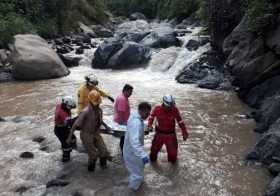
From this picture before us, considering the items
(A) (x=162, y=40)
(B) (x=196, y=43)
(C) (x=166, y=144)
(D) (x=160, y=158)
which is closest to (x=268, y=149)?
(C) (x=166, y=144)

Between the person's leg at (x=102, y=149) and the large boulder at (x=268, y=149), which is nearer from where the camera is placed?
the person's leg at (x=102, y=149)

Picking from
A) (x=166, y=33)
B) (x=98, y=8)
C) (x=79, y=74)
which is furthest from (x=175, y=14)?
(x=79, y=74)

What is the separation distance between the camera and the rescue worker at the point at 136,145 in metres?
6.78

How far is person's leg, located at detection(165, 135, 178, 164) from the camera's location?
8.39 metres

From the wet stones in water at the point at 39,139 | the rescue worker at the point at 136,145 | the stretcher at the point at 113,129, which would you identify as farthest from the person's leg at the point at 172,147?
the wet stones in water at the point at 39,139

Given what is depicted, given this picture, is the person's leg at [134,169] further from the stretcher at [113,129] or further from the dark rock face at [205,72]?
the dark rock face at [205,72]

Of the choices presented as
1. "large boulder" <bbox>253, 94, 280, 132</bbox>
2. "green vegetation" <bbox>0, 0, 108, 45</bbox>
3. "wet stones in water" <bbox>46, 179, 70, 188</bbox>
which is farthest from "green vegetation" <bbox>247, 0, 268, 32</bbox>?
"green vegetation" <bbox>0, 0, 108, 45</bbox>

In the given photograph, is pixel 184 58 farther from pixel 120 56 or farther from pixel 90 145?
pixel 90 145

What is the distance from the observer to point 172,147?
8484mm

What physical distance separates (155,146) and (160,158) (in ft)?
1.75

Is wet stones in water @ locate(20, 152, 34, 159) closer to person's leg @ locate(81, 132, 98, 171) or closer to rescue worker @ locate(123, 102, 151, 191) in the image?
person's leg @ locate(81, 132, 98, 171)

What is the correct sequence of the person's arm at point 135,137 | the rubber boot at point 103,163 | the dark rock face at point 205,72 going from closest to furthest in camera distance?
1. the person's arm at point 135,137
2. the rubber boot at point 103,163
3. the dark rock face at point 205,72

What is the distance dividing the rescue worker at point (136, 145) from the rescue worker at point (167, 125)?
3.35 feet

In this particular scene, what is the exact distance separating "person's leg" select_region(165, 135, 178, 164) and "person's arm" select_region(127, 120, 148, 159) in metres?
1.51
